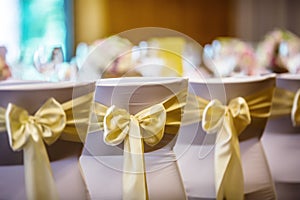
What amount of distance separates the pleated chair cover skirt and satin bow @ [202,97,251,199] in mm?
492

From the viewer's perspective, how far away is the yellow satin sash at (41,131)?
168cm

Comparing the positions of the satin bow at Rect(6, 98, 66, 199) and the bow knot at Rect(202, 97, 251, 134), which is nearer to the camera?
the satin bow at Rect(6, 98, 66, 199)

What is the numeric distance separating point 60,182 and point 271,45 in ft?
8.21

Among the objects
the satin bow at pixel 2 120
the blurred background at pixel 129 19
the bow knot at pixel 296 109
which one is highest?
the blurred background at pixel 129 19

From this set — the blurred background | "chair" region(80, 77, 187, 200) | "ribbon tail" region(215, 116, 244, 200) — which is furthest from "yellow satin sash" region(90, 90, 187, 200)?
the blurred background

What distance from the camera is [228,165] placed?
2059 millimetres

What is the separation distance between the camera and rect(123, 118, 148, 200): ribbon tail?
1.83 meters

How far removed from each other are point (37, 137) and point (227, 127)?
72 centimetres

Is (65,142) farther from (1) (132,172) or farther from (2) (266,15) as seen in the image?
(2) (266,15)

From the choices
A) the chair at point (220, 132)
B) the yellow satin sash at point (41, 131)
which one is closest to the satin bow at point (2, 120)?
the yellow satin sash at point (41, 131)

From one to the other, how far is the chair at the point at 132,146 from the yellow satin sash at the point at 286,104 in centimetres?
58

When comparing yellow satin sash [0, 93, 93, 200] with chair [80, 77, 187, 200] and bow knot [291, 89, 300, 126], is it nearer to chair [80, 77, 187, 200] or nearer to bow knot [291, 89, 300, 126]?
chair [80, 77, 187, 200]

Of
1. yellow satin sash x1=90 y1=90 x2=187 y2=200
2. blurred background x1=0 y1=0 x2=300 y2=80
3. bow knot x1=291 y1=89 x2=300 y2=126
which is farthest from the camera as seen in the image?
blurred background x1=0 y1=0 x2=300 y2=80

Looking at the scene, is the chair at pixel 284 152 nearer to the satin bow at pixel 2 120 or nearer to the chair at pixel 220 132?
the chair at pixel 220 132
